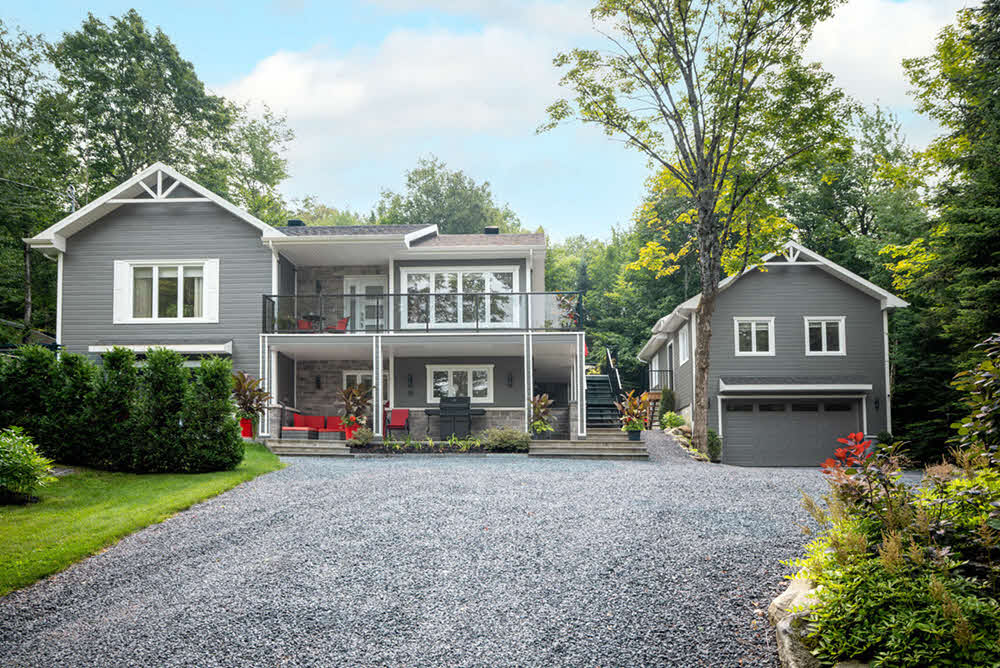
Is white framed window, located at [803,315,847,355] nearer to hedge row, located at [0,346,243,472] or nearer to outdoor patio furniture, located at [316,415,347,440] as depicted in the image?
outdoor patio furniture, located at [316,415,347,440]

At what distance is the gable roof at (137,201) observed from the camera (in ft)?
65.0

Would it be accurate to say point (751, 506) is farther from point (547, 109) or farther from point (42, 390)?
point (547, 109)

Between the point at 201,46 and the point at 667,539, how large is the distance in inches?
1264

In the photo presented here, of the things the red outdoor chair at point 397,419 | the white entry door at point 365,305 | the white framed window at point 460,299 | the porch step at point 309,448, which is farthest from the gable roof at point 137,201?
the porch step at point 309,448

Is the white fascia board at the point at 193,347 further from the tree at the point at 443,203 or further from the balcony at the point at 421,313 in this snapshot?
the tree at the point at 443,203

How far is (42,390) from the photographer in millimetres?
12422

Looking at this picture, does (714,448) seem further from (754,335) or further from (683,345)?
(683,345)

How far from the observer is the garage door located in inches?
912

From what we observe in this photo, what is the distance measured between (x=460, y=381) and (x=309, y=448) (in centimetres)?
581

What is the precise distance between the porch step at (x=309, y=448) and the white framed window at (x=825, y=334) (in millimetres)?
14436

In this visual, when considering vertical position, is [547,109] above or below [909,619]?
Result: above

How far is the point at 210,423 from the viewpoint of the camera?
12.8m

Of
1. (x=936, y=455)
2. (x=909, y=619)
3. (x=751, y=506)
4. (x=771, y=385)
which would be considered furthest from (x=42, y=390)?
(x=936, y=455)

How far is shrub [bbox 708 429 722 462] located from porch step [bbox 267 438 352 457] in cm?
1024
